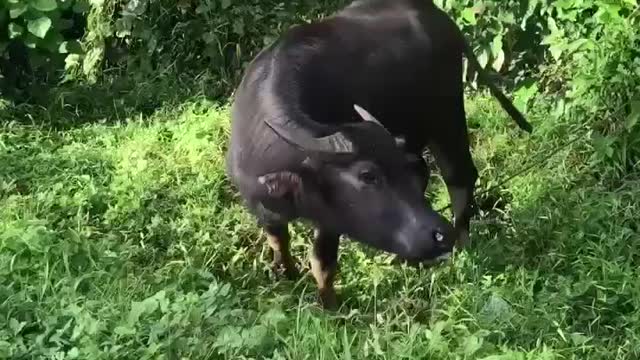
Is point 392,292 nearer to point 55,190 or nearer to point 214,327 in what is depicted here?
point 214,327

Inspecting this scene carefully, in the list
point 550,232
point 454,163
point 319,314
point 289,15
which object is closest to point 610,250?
point 550,232

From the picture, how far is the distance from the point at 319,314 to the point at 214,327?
388 millimetres

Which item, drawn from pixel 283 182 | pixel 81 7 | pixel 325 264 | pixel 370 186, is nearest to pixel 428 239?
pixel 370 186

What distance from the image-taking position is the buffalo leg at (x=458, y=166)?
3.64m

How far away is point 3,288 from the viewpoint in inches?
125

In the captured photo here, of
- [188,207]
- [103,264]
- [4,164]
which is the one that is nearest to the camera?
[103,264]

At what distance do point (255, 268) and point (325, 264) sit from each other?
0.48 m

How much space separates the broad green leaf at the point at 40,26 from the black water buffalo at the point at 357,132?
75.9 inches

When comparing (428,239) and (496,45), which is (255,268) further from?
(496,45)

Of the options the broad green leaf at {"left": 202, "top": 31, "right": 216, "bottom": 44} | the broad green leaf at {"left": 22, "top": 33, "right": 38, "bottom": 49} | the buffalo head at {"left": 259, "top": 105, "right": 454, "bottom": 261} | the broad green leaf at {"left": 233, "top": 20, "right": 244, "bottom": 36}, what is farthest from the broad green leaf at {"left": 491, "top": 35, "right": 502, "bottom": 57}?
the broad green leaf at {"left": 22, "top": 33, "right": 38, "bottom": 49}

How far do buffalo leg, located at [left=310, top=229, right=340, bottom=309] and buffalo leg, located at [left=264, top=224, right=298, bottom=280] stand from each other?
18 centimetres

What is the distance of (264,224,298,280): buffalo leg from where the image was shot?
11.3 feet

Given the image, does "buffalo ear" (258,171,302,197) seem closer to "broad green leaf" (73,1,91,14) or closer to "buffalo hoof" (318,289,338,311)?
"buffalo hoof" (318,289,338,311)

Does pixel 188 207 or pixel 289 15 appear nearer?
pixel 188 207
